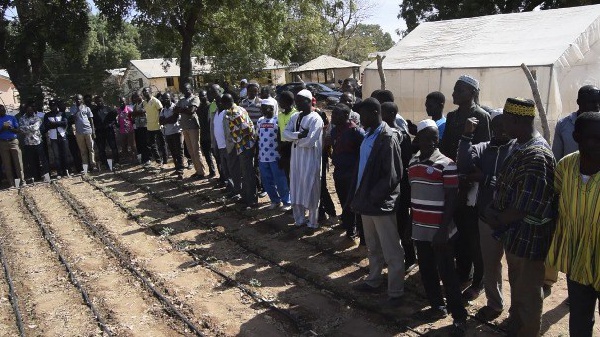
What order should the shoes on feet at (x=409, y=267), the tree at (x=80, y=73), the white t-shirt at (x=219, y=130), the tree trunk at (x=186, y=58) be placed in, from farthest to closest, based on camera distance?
the tree at (x=80, y=73) → the tree trunk at (x=186, y=58) → the white t-shirt at (x=219, y=130) → the shoes on feet at (x=409, y=267)

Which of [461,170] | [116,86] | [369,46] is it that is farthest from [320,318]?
[369,46]

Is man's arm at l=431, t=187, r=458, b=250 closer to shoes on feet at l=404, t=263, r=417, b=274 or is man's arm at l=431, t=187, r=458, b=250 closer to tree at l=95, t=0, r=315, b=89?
shoes on feet at l=404, t=263, r=417, b=274

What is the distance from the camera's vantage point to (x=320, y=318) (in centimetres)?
485

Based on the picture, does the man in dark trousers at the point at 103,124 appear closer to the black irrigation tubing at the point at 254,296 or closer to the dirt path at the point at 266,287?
the dirt path at the point at 266,287

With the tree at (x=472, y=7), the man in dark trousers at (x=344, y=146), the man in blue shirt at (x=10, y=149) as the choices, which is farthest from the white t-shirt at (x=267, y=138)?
the tree at (x=472, y=7)

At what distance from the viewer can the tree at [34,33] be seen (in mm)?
15133

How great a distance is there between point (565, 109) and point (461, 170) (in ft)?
29.9

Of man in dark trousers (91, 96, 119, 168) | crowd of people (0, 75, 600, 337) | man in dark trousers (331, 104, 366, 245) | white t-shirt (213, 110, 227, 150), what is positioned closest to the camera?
crowd of people (0, 75, 600, 337)

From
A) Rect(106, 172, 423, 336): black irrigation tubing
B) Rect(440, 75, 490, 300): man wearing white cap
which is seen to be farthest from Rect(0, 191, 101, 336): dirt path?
Rect(440, 75, 490, 300): man wearing white cap

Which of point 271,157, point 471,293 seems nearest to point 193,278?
point 271,157

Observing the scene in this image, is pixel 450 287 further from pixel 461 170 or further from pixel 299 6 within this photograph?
pixel 299 6

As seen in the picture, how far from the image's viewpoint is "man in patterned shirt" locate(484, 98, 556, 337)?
11.1 feet

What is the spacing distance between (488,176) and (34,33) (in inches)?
587

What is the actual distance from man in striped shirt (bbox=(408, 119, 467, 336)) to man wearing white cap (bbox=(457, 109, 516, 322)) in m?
0.24
